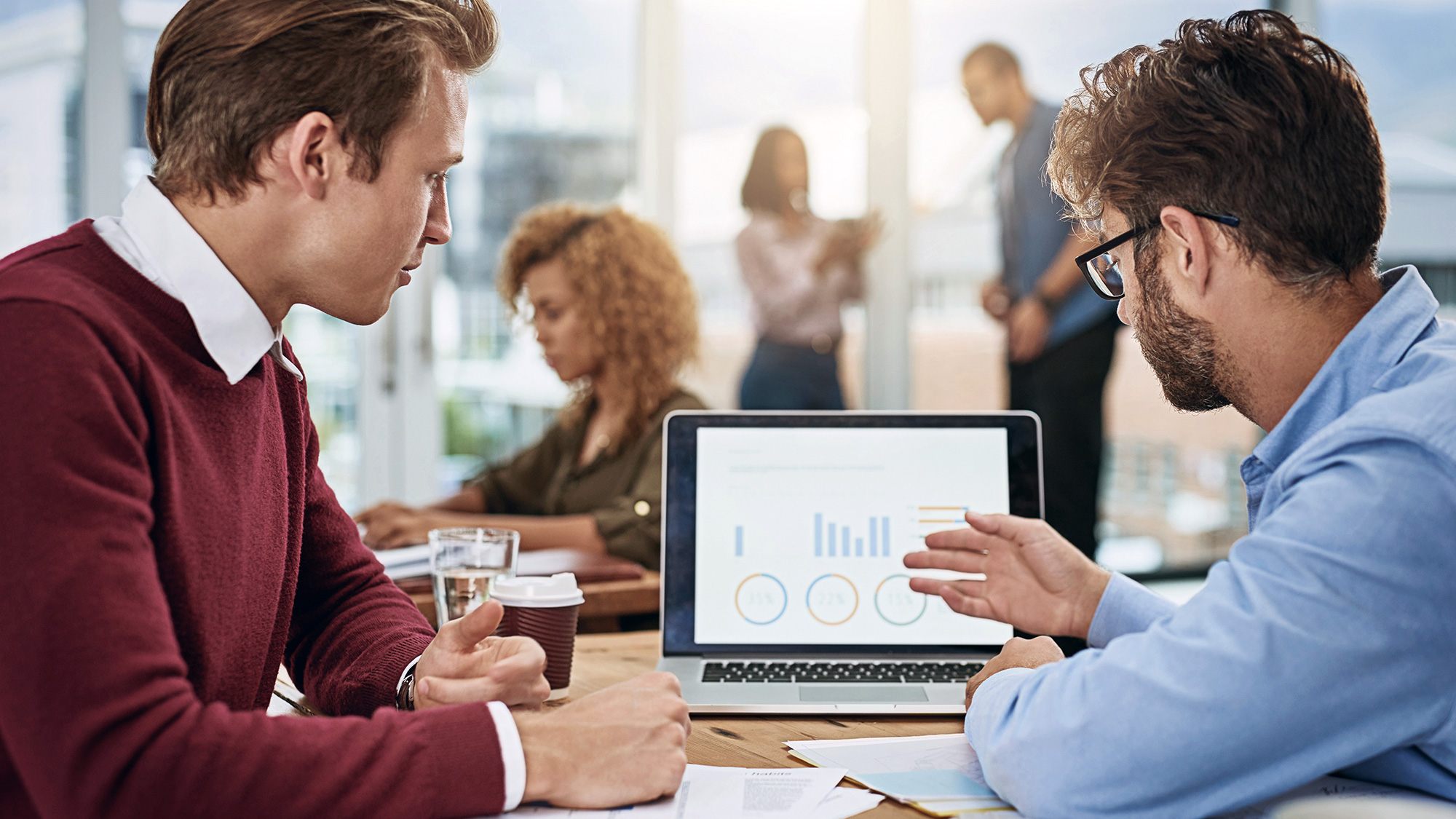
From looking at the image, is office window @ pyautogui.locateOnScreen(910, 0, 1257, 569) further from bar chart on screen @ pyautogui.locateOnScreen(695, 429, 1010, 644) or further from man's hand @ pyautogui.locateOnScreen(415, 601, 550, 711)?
man's hand @ pyautogui.locateOnScreen(415, 601, 550, 711)

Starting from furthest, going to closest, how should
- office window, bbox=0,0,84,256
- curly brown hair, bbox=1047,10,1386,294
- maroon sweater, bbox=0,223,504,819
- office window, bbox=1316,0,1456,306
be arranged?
office window, bbox=1316,0,1456,306
office window, bbox=0,0,84,256
curly brown hair, bbox=1047,10,1386,294
maroon sweater, bbox=0,223,504,819

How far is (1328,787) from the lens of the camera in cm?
85

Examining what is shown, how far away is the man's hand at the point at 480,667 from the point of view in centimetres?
97

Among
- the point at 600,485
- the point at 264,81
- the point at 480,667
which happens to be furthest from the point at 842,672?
the point at 600,485

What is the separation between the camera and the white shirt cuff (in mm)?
786

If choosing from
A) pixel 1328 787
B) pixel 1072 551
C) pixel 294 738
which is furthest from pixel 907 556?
pixel 294 738

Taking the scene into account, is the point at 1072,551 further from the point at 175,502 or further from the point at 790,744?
the point at 175,502

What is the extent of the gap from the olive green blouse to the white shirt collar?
0.88 meters

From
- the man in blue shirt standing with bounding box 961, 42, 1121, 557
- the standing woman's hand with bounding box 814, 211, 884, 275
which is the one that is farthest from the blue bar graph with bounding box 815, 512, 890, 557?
the standing woman's hand with bounding box 814, 211, 884, 275

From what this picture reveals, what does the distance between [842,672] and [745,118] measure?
2923mm

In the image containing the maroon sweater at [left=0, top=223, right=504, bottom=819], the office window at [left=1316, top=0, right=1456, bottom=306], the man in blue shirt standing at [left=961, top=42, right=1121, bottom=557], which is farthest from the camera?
the office window at [left=1316, top=0, right=1456, bottom=306]

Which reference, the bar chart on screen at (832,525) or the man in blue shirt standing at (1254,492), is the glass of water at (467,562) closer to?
the bar chart on screen at (832,525)

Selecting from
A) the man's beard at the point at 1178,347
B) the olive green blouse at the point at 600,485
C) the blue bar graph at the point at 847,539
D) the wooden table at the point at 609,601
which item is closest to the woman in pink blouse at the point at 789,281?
the olive green blouse at the point at 600,485

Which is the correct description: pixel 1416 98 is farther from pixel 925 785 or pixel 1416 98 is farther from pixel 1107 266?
pixel 925 785
